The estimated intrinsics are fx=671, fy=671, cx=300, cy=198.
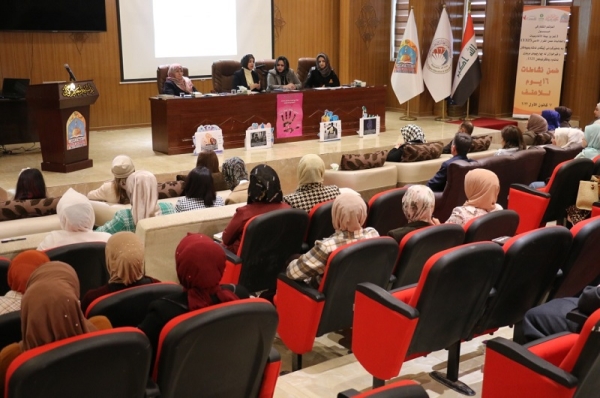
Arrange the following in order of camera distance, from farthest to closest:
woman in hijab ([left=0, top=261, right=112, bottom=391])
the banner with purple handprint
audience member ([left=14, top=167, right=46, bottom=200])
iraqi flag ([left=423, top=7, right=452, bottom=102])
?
iraqi flag ([left=423, top=7, right=452, bottom=102]) < the banner with purple handprint < audience member ([left=14, top=167, right=46, bottom=200]) < woman in hijab ([left=0, top=261, right=112, bottom=391])

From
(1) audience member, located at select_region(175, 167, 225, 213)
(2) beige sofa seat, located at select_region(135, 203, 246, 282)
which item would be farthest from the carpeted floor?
(2) beige sofa seat, located at select_region(135, 203, 246, 282)

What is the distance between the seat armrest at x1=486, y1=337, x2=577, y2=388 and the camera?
207 centimetres

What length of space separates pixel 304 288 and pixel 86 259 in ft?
3.24

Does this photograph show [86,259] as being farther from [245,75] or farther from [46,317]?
[245,75]

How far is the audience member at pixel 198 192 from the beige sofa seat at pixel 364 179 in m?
1.42

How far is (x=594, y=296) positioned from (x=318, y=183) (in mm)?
2026

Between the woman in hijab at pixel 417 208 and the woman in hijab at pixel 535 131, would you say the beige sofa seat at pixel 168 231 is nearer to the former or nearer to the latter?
the woman in hijab at pixel 417 208

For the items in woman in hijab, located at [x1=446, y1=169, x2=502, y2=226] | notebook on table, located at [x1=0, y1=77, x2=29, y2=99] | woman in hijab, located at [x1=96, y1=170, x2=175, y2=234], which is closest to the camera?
woman in hijab, located at [x1=446, y1=169, x2=502, y2=226]

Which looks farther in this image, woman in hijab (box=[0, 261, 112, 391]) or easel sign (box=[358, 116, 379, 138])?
easel sign (box=[358, 116, 379, 138])

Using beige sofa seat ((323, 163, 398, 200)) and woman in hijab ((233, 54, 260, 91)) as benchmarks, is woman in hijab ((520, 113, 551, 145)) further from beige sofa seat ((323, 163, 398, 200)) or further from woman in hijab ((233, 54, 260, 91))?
woman in hijab ((233, 54, 260, 91))

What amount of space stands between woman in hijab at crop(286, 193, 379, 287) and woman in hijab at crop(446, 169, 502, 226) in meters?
0.88

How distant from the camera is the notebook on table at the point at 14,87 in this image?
7.53 metres

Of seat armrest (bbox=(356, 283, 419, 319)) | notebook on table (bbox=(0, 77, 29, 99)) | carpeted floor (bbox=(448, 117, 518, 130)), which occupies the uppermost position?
notebook on table (bbox=(0, 77, 29, 99))

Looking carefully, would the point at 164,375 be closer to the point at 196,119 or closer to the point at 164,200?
the point at 164,200
